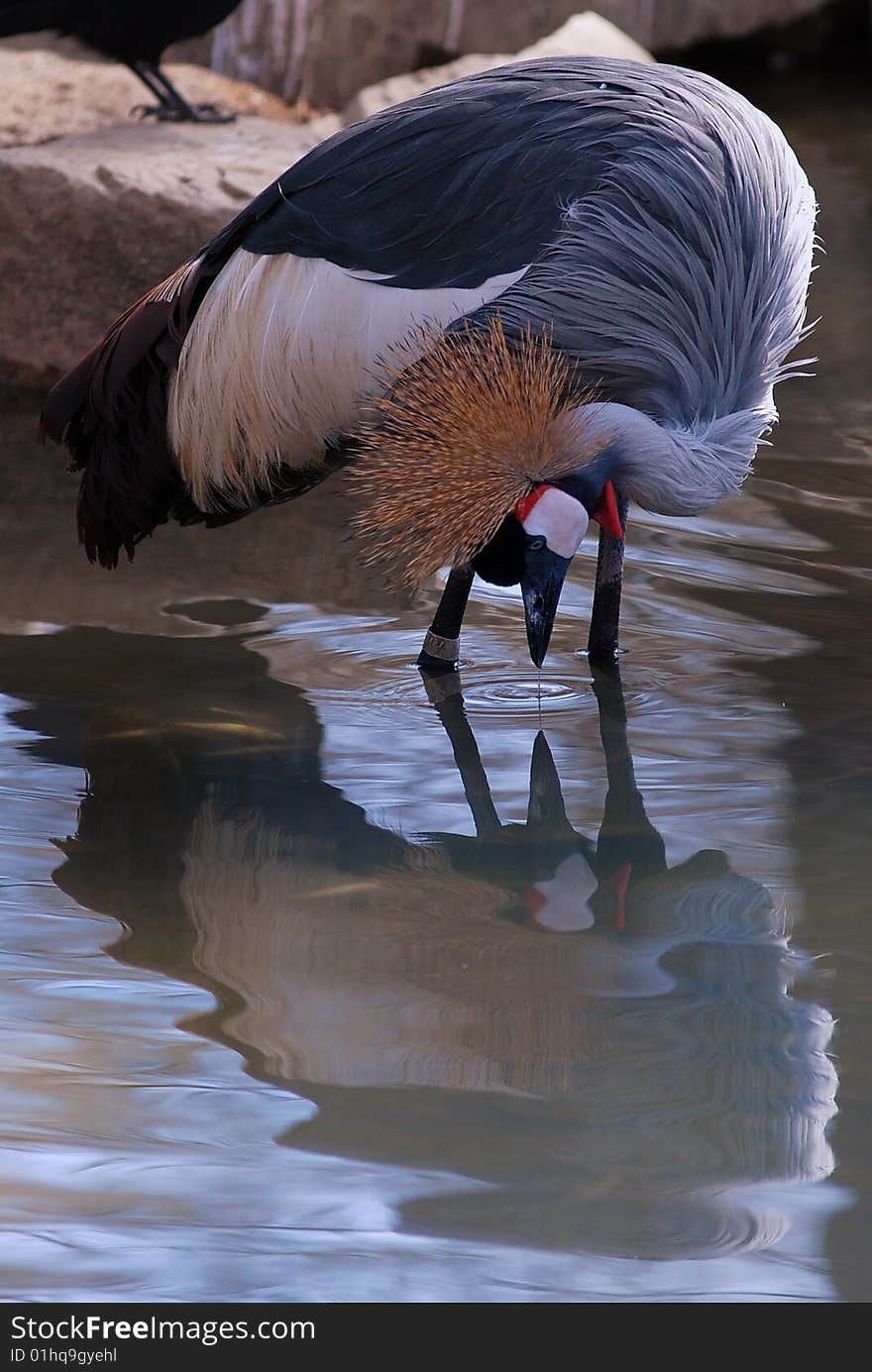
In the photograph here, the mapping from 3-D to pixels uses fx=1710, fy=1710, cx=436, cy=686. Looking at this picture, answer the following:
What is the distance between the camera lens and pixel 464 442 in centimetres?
308

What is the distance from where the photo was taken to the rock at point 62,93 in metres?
7.32

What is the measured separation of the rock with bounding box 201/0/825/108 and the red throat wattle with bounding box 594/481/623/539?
6361 mm

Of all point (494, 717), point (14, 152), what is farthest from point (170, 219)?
point (494, 717)

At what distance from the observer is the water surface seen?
1863 millimetres

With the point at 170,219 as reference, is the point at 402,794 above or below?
below

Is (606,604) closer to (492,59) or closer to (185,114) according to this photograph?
(185,114)

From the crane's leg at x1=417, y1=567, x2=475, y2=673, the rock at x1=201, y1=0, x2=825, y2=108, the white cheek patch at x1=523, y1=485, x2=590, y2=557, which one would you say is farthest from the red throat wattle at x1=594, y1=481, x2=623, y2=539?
the rock at x1=201, y1=0, x2=825, y2=108

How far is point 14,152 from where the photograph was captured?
571cm

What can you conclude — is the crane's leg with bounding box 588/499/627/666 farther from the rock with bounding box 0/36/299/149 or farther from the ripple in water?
the rock with bounding box 0/36/299/149

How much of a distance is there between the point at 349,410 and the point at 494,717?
67 cm

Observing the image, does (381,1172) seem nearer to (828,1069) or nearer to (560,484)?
(828,1069)

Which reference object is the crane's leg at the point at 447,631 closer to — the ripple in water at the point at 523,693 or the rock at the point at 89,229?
the ripple in water at the point at 523,693

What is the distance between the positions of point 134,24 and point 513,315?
154 inches
